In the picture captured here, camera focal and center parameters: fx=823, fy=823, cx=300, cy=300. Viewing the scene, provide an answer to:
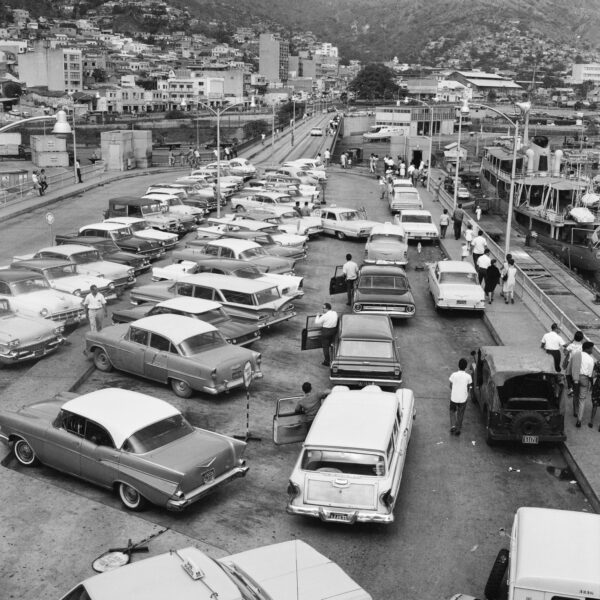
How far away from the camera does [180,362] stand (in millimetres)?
15977

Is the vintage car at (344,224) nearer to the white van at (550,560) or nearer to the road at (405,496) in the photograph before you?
the road at (405,496)

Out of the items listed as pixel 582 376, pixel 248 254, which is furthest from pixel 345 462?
pixel 248 254

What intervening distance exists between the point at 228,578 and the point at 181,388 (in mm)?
8445

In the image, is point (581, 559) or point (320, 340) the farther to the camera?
point (320, 340)

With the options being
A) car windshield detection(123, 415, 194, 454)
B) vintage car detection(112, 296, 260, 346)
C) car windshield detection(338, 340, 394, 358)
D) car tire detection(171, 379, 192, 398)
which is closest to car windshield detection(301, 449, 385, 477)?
car windshield detection(123, 415, 194, 454)

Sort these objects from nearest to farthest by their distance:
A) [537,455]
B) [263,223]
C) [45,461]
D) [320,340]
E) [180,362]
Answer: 1. [45,461]
2. [537,455]
3. [180,362]
4. [320,340]
5. [263,223]

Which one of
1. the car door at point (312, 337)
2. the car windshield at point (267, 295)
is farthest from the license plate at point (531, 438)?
the car windshield at point (267, 295)

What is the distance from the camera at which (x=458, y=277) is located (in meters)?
23.8

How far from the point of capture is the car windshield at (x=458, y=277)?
2377 centimetres

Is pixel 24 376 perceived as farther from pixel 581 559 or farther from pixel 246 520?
pixel 581 559

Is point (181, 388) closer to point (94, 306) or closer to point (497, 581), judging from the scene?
point (94, 306)

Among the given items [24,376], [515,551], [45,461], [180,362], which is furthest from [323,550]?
[24,376]

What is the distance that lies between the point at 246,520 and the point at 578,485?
17.6 ft

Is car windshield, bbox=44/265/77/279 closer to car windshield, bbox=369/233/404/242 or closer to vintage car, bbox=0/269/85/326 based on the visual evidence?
vintage car, bbox=0/269/85/326
